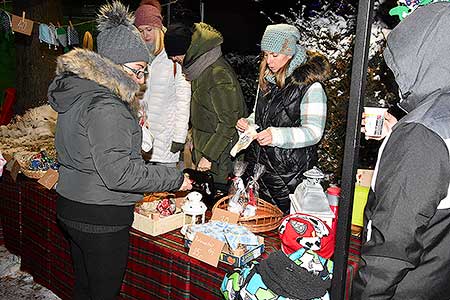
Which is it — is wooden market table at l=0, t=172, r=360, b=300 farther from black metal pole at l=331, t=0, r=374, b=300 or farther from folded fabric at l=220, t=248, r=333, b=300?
black metal pole at l=331, t=0, r=374, b=300

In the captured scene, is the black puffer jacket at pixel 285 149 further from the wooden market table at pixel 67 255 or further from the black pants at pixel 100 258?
the black pants at pixel 100 258

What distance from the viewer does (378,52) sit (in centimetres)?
366

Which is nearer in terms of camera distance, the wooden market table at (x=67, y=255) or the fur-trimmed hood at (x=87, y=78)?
the fur-trimmed hood at (x=87, y=78)

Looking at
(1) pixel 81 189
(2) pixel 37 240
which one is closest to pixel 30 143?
(2) pixel 37 240

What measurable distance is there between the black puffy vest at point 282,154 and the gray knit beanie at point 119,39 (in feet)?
2.84

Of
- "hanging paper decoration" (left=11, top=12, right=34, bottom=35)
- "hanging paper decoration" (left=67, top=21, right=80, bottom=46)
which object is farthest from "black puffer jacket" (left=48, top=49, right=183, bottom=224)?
"hanging paper decoration" (left=67, top=21, right=80, bottom=46)

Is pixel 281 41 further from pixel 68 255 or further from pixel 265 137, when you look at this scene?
pixel 68 255

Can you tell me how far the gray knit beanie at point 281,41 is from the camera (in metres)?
2.69

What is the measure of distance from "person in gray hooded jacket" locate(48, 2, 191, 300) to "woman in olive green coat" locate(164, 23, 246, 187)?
107 cm

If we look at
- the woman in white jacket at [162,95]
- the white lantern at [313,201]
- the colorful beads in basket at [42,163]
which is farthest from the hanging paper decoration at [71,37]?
the white lantern at [313,201]

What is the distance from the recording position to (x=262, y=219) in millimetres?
2408

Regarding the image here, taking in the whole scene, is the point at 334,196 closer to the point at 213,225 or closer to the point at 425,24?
the point at 213,225

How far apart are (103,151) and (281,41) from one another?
4.06 ft

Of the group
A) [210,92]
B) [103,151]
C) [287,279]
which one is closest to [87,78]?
[103,151]
